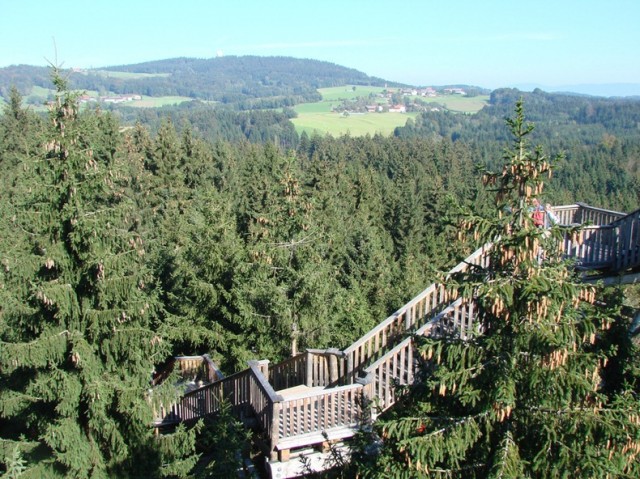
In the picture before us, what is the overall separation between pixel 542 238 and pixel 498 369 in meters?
1.27

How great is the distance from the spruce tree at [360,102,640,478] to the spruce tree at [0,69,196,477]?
531 cm

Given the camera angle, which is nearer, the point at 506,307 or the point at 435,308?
the point at 506,307

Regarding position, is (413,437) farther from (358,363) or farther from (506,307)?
(358,363)

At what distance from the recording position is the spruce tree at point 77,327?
30.6 ft

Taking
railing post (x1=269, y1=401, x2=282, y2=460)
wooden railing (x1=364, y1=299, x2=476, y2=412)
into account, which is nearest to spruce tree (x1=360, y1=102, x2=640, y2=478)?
railing post (x1=269, y1=401, x2=282, y2=460)

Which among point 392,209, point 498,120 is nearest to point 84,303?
point 392,209

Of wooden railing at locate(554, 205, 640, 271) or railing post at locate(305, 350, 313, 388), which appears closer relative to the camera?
railing post at locate(305, 350, 313, 388)

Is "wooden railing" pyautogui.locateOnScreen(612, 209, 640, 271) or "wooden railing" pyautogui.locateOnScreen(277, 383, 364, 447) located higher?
"wooden railing" pyautogui.locateOnScreen(612, 209, 640, 271)

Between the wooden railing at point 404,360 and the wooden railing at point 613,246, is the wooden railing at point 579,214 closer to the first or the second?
the wooden railing at point 613,246

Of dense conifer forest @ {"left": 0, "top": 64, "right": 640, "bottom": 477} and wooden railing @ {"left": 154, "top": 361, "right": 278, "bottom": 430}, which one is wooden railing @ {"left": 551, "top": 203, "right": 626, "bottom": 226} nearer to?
dense conifer forest @ {"left": 0, "top": 64, "right": 640, "bottom": 477}

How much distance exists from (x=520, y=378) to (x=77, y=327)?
698 centimetres

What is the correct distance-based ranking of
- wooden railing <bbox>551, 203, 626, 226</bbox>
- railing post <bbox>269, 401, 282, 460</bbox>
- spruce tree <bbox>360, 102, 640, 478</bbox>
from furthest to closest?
wooden railing <bbox>551, 203, 626, 226</bbox>
railing post <bbox>269, 401, 282, 460</bbox>
spruce tree <bbox>360, 102, 640, 478</bbox>

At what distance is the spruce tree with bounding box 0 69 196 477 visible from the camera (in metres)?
9.33

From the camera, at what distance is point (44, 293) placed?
9.08 m
